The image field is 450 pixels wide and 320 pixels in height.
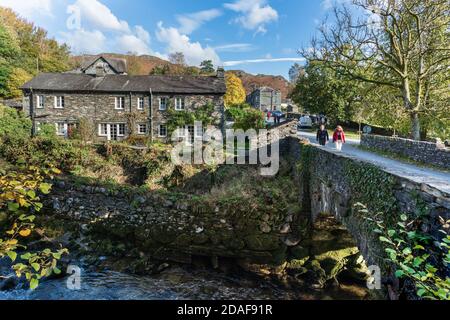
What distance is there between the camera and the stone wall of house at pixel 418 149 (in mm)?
10398

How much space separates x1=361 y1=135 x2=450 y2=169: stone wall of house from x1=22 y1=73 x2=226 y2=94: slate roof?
53.3 ft

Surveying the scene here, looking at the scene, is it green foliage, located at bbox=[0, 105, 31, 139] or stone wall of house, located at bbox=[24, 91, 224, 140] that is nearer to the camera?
green foliage, located at bbox=[0, 105, 31, 139]

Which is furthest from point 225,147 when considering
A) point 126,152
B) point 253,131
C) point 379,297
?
point 379,297

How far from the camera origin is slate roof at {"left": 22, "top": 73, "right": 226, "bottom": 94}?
2842 centimetres

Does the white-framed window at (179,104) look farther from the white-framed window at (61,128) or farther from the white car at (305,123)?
the white car at (305,123)

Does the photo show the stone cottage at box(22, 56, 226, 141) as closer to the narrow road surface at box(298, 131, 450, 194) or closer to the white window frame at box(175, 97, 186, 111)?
the white window frame at box(175, 97, 186, 111)

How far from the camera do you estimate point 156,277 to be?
11953 mm

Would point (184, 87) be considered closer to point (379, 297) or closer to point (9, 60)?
point (379, 297)

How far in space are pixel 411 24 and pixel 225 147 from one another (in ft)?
48.1

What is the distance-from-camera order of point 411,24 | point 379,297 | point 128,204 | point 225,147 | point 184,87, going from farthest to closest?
1. point 184,87
2. point 225,147
3. point 411,24
4. point 128,204
5. point 379,297

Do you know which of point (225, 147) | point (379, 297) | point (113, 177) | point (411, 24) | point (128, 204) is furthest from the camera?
point (225, 147)

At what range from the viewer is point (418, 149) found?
11.9 meters

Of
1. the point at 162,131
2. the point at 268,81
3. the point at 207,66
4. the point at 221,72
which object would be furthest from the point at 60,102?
the point at 268,81

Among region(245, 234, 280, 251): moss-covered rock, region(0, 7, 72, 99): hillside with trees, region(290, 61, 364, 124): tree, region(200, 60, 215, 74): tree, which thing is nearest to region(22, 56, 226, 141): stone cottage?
region(290, 61, 364, 124): tree
